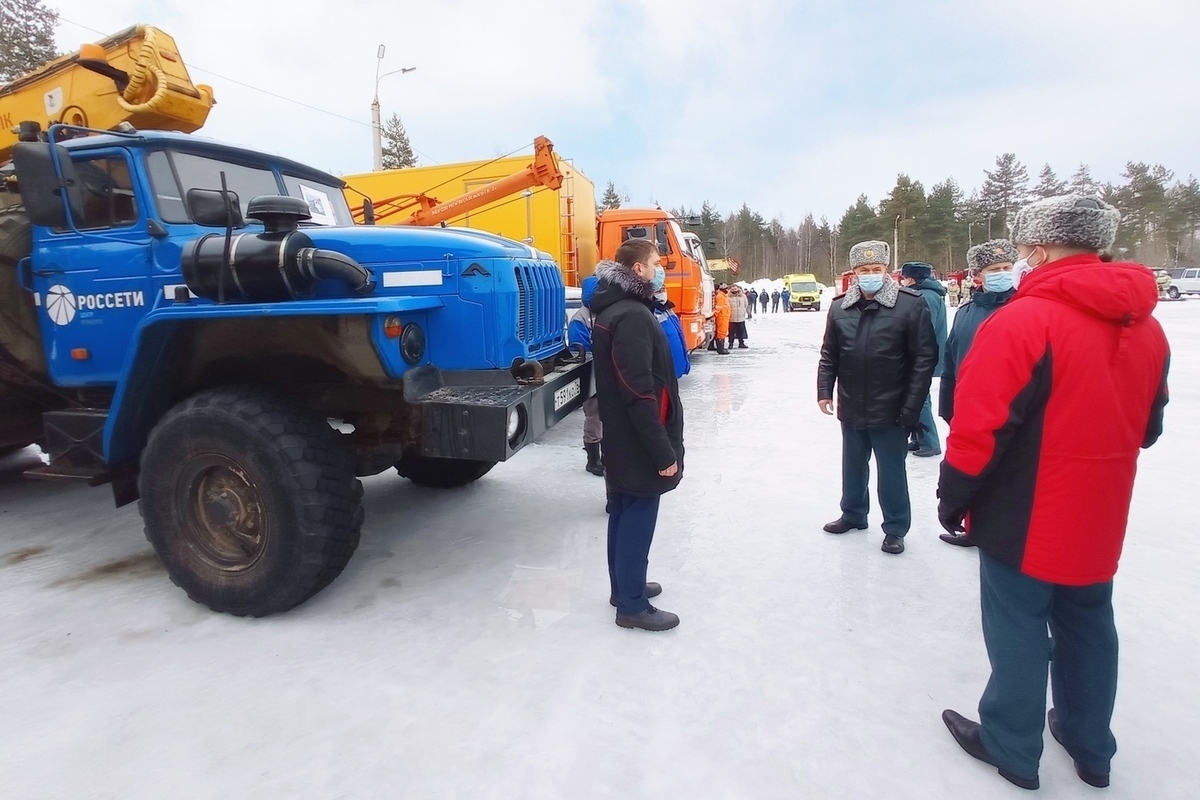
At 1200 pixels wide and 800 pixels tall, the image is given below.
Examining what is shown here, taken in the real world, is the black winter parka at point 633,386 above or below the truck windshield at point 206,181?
below

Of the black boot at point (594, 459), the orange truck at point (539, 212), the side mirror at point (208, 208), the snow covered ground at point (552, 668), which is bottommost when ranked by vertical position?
the snow covered ground at point (552, 668)

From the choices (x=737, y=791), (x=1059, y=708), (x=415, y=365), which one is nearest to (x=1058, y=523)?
(x=1059, y=708)

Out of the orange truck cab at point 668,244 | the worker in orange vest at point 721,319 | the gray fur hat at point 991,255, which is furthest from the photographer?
the worker in orange vest at point 721,319

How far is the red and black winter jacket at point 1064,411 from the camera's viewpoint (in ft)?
5.71

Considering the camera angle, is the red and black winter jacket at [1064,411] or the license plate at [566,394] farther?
the license plate at [566,394]

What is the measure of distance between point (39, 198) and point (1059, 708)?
4828 mm

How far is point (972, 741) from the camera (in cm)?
208

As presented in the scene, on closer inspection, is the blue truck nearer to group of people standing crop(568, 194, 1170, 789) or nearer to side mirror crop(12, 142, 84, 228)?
side mirror crop(12, 142, 84, 228)

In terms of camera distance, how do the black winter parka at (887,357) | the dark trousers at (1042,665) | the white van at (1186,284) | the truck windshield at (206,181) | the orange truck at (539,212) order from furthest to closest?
the white van at (1186,284), the orange truck at (539,212), the black winter parka at (887,357), the truck windshield at (206,181), the dark trousers at (1042,665)

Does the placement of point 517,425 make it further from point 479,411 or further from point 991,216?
point 991,216

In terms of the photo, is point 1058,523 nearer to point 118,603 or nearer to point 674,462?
point 674,462

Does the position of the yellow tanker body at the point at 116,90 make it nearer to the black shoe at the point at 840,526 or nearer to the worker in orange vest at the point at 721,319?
the black shoe at the point at 840,526

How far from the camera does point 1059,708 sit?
79.7 inches

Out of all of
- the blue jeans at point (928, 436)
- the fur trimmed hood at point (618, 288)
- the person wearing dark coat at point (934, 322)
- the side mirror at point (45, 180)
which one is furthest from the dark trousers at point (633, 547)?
the blue jeans at point (928, 436)
